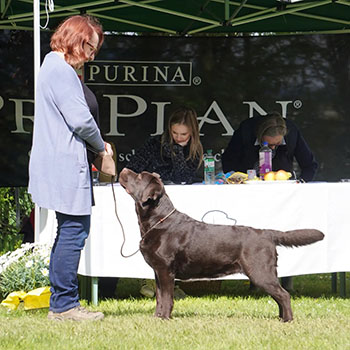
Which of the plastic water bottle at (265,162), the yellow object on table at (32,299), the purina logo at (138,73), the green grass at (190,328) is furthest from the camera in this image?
the purina logo at (138,73)

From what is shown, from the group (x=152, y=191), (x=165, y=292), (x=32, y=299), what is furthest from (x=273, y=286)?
(x=32, y=299)

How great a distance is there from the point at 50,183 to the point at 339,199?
2.34m

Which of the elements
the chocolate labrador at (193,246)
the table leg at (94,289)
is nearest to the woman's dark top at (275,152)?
the table leg at (94,289)

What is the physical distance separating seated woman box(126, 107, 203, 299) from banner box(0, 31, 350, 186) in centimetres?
217

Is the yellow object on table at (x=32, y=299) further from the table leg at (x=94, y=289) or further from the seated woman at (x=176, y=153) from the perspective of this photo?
the seated woman at (x=176, y=153)

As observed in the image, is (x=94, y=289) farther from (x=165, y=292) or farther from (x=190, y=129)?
(x=190, y=129)

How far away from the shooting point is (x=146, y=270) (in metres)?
5.20

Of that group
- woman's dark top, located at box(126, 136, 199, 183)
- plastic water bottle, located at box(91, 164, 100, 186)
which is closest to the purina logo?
woman's dark top, located at box(126, 136, 199, 183)

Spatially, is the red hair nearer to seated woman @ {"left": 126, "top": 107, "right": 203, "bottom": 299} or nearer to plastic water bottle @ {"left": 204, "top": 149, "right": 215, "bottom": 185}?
plastic water bottle @ {"left": 204, "top": 149, "right": 215, "bottom": 185}

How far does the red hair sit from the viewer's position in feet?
13.6

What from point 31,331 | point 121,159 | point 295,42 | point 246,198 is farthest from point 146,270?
point 295,42

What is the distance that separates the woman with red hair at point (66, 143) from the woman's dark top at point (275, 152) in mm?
2717

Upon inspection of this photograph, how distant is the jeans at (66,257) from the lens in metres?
4.19

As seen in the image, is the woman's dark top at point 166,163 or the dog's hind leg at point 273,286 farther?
the woman's dark top at point 166,163
